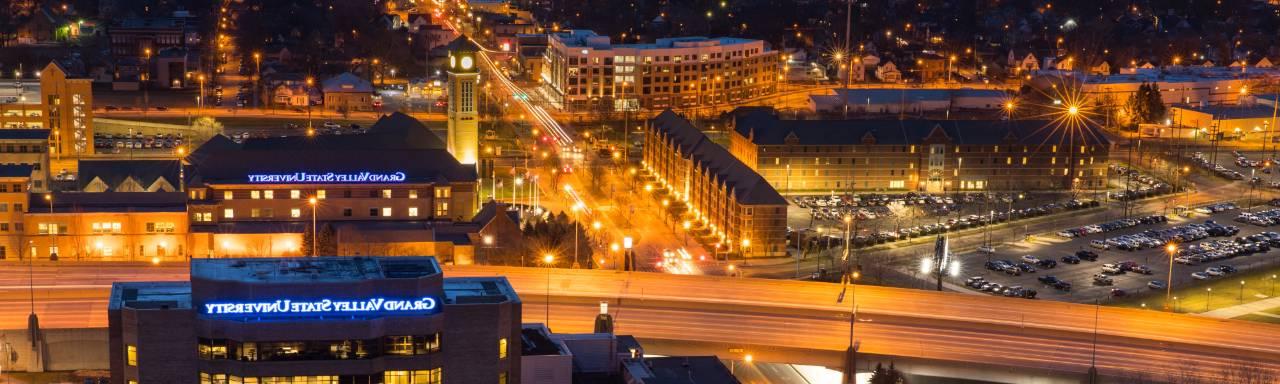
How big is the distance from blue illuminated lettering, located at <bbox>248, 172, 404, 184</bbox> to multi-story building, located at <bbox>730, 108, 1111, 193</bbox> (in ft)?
61.9

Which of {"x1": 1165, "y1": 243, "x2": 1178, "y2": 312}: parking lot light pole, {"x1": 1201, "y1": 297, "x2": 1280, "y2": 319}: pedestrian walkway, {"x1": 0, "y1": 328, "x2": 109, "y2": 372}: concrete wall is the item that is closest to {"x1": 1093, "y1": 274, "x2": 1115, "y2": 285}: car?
{"x1": 1165, "y1": 243, "x2": 1178, "y2": 312}: parking lot light pole

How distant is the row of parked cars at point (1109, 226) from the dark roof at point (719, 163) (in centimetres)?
1163

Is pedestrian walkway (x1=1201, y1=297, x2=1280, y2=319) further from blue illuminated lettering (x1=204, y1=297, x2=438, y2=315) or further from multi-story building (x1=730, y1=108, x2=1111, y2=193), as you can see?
blue illuminated lettering (x1=204, y1=297, x2=438, y2=315)

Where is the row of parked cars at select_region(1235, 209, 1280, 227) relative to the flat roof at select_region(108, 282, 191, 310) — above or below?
below

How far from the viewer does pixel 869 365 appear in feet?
155

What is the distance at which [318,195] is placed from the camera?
63.2m

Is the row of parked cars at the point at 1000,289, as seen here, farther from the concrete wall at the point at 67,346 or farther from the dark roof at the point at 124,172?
the dark roof at the point at 124,172

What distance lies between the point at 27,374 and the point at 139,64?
2559 inches

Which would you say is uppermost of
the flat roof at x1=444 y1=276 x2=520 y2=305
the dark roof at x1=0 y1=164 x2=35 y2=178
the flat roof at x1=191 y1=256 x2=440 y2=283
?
the flat roof at x1=191 y1=256 x2=440 y2=283

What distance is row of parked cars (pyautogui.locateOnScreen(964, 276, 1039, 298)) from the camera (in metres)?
59.4

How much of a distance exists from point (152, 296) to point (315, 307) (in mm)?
3282

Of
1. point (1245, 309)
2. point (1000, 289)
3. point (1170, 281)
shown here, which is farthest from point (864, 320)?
point (1245, 309)

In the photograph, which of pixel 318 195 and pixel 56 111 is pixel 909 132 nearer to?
pixel 318 195

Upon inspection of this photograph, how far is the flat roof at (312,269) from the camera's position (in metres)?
35.5
